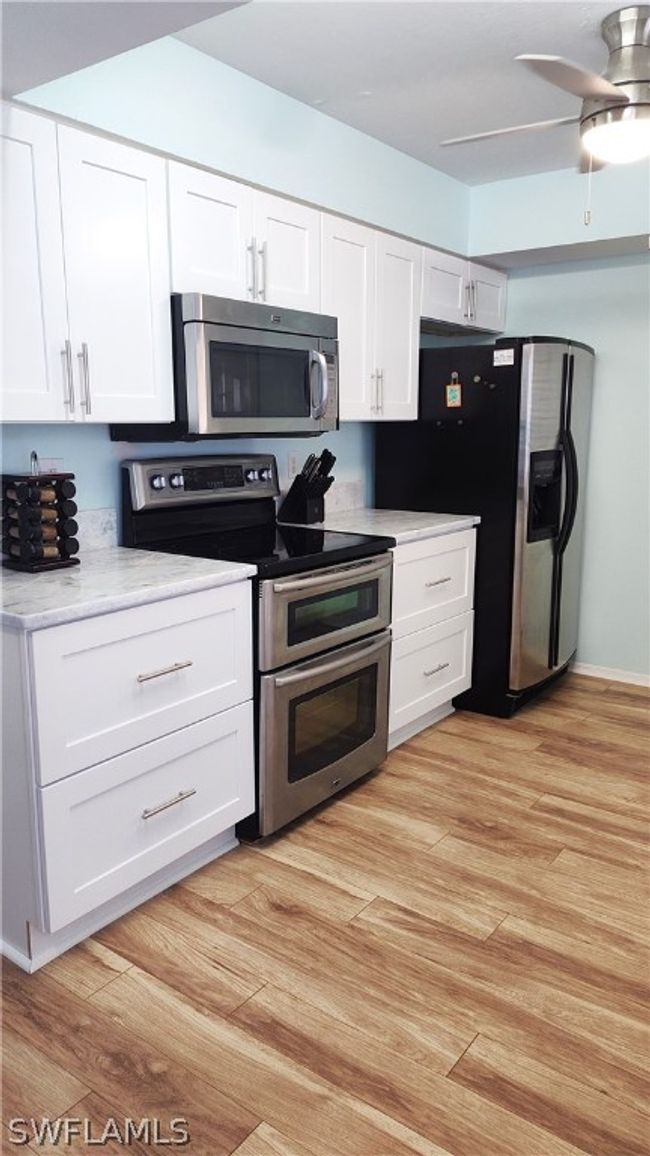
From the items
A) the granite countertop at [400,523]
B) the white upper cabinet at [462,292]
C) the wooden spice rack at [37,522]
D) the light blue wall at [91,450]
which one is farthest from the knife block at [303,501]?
the wooden spice rack at [37,522]

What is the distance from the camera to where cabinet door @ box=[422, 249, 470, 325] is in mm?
3527

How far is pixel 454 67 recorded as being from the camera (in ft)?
8.35

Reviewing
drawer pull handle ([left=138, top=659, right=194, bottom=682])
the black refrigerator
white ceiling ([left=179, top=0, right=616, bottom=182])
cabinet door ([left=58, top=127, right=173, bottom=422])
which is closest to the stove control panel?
cabinet door ([left=58, top=127, right=173, bottom=422])

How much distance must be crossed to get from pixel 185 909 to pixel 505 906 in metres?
0.90

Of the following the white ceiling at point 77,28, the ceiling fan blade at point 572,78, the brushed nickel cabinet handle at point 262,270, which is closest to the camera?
the white ceiling at point 77,28

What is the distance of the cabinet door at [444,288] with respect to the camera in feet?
11.6

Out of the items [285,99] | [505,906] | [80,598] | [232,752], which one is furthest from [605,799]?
[285,99]

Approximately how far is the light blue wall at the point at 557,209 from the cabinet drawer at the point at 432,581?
142 centimetres

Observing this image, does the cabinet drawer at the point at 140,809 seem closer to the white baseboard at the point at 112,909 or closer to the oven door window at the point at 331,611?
the white baseboard at the point at 112,909

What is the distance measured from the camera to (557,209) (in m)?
3.61

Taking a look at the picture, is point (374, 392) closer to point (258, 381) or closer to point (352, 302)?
point (352, 302)

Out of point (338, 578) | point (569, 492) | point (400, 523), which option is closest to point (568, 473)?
point (569, 492)

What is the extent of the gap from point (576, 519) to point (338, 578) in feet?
5.97

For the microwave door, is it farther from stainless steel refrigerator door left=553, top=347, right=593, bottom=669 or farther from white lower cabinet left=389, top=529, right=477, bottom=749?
stainless steel refrigerator door left=553, top=347, right=593, bottom=669
